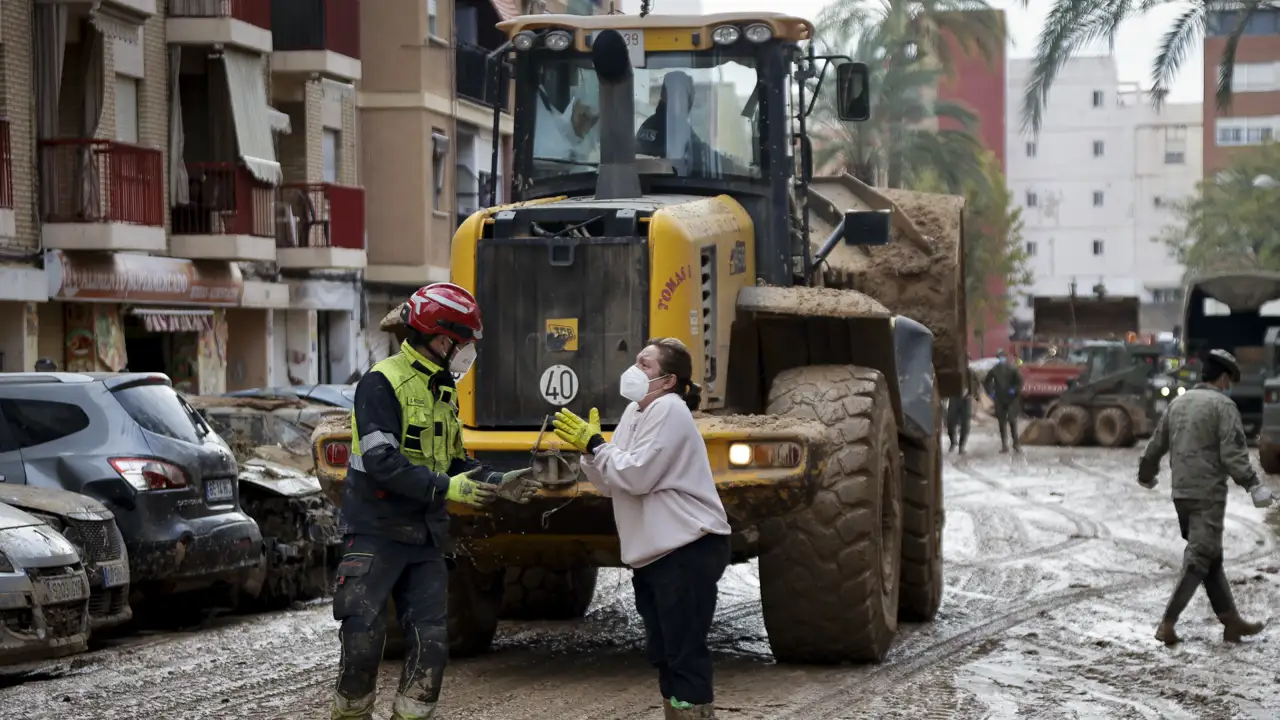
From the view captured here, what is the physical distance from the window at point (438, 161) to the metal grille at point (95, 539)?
80.8ft

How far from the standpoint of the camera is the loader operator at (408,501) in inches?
294

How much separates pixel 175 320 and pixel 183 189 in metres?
2.05

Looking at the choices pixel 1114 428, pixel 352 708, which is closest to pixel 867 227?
pixel 352 708

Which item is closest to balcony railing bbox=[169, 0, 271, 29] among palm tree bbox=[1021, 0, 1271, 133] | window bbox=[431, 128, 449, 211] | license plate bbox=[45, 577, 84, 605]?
window bbox=[431, 128, 449, 211]

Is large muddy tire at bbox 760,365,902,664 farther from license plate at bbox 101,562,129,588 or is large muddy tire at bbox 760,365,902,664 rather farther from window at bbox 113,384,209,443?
window at bbox 113,384,209,443

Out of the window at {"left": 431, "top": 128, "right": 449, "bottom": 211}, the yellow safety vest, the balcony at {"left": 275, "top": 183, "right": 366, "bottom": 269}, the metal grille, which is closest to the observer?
the yellow safety vest

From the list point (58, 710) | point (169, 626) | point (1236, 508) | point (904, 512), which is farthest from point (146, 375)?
point (1236, 508)

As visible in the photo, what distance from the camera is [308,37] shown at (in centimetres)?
3158

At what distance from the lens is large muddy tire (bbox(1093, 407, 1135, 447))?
121ft

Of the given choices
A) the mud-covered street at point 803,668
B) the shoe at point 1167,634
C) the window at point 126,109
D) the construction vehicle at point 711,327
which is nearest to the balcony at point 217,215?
the window at point 126,109

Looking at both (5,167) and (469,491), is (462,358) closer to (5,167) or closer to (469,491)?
(469,491)

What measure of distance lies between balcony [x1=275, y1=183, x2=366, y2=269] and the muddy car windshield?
2014 centimetres

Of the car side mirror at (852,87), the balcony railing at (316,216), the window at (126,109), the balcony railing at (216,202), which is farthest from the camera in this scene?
Result: the balcony railing at (316,216)

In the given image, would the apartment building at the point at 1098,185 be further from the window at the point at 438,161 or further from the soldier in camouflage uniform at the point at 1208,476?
the soldier in camouflage uniform at the point at 1208,476
